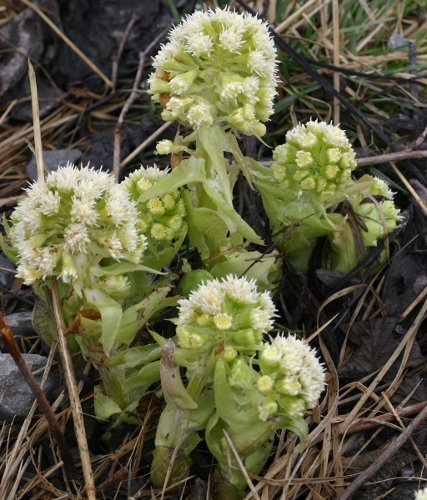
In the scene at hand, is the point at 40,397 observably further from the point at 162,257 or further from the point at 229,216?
the point at 229,216

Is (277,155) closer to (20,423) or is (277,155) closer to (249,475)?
(249,475)

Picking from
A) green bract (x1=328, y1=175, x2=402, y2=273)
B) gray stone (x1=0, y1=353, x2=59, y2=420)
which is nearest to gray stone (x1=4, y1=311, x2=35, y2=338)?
gray stone (x1=0, y1=353, x2=59, y2=420)

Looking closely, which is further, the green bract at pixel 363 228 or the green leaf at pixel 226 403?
the green bract at pixel 363 228

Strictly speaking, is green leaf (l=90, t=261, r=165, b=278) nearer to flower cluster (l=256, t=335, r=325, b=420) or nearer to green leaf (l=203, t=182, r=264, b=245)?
green leaf (l=203, t=182, r=264, b=245)

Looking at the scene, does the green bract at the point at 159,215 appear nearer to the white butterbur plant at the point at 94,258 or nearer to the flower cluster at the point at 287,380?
the white butterbur plant at the point at 94,258

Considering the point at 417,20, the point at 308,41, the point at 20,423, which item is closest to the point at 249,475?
the point at 20,423

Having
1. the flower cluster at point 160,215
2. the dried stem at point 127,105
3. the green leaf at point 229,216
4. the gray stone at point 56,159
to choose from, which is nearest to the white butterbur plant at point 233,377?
the green leaf at point 229,216

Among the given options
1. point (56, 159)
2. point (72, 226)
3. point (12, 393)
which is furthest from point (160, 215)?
point (56, 159)

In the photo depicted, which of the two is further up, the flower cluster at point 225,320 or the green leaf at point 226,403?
the flower cluster at point 225,320
